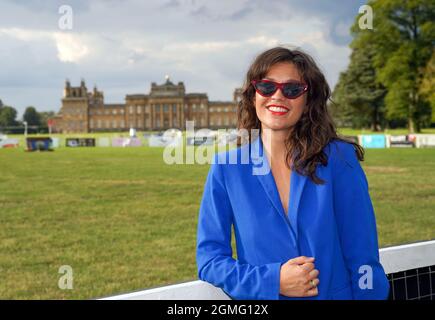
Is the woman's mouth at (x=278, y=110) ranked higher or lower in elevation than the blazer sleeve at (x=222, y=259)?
higher

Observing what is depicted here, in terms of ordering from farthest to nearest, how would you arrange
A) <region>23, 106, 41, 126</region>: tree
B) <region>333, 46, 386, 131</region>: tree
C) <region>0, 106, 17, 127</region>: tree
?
<region>23, 106, 41, 126</region>: tree → <region>0, 106, 17, 127</region>: tree → <region>333, 46, 386, 131</region>: tree

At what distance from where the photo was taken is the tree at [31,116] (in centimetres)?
8081

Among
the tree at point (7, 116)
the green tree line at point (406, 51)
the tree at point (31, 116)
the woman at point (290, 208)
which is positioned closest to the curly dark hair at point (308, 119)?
the woman at point (290, 208)

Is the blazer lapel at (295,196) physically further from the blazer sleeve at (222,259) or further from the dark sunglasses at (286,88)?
the dark sunglasses at (286,88)

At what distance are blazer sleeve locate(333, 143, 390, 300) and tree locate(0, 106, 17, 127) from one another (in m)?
81.9

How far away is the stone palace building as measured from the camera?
86.4 meters

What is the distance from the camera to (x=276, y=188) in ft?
5.32

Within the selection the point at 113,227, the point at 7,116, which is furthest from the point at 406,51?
the point at 7,116

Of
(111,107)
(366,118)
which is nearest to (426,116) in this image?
(366,118)

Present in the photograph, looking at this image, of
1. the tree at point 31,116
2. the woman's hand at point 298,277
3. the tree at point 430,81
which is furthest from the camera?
the tree at point 31,116

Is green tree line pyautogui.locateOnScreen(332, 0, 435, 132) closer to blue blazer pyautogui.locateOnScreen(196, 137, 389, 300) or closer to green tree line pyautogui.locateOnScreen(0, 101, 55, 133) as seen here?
blue blazer pyautogui.locateOnScreen(196, 137, 389, 300)

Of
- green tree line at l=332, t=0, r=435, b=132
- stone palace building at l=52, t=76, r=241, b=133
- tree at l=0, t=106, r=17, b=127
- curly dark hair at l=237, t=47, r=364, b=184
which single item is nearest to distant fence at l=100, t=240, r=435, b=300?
curly dark hair at l=237, t=47, r=364, b=184

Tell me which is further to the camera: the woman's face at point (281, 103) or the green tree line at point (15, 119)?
the green tree line at point (15, 119)

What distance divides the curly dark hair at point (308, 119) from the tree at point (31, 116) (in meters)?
84.4
